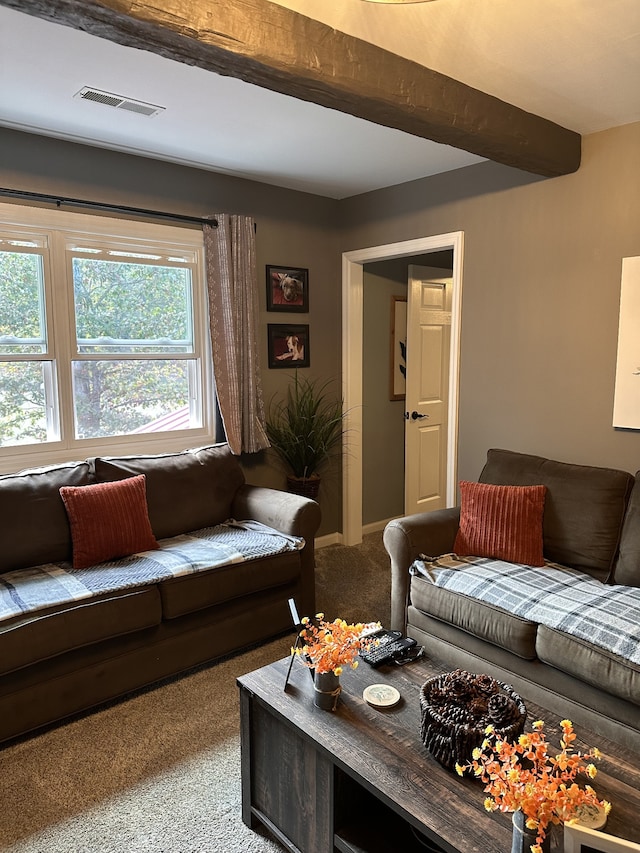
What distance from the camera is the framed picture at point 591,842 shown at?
3.40 ft

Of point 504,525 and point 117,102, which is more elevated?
point 117,102

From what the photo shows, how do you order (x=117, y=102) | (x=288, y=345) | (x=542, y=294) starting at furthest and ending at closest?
1. (x=288, y=345)
2. (x=542, y=294)
3. (x=117, y=102)

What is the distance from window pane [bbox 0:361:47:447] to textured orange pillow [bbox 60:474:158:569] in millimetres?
516

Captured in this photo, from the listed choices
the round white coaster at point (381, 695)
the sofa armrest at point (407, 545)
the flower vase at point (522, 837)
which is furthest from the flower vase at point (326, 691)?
the sofa armrest at point (407, 545)

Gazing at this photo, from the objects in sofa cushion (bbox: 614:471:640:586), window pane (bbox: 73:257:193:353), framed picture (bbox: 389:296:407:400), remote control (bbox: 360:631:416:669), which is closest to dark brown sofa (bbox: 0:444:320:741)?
window pane (bbox: 73:257:193:353)

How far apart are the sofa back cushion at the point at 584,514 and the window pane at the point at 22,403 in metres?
2.57

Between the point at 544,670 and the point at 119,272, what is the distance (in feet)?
9.54

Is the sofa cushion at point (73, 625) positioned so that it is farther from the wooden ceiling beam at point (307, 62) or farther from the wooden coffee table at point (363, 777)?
the wooden ceiling beam at point (307, 62)

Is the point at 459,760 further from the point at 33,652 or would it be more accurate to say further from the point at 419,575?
the point at 33,652

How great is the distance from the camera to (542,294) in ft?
10.7

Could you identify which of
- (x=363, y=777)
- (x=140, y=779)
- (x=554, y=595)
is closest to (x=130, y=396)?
(x=140, y=779)

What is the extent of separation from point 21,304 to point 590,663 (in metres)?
3.04

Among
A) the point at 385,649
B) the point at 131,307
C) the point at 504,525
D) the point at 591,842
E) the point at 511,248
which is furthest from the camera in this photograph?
the point at 131,307

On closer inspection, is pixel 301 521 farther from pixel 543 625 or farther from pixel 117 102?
pixel 117 102
